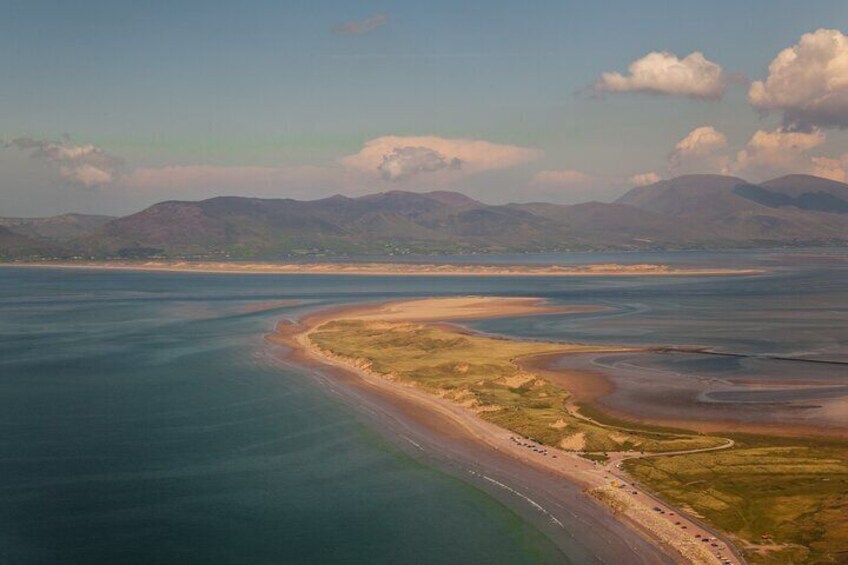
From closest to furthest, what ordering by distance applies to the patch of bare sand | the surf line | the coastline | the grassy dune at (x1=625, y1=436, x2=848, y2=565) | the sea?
the grassy dune at (x1=625, y1=436, x2=848, y2=565) → the sea → the surf line → the patch of bare sand → the coastline

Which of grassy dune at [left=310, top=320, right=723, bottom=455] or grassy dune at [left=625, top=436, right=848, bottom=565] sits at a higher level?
grassy dune at [left=310, top=320, right=723, bottom=455]

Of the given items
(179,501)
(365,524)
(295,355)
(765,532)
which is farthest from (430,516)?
(295,355)

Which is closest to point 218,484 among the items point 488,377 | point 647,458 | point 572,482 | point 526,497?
point 526,497

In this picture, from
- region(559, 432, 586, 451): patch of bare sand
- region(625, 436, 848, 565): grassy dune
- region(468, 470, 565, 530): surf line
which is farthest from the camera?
region(559, 432, 586, 451): patch of bare sand

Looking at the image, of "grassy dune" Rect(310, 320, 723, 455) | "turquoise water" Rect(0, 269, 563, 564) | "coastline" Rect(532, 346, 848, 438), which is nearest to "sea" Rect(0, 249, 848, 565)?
"turquoise water" Rect(0, 269, 563, 564)

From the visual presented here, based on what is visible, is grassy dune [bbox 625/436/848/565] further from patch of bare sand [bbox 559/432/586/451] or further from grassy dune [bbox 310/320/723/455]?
patch of bare sand [bbox 559/432/586/451]

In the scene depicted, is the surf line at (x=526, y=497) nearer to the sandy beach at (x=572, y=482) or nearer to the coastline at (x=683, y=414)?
the sandy beach at (x=572, y=482)

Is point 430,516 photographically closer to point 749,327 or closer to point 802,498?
point 802,498

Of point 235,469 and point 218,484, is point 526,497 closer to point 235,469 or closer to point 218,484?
point 218,484
